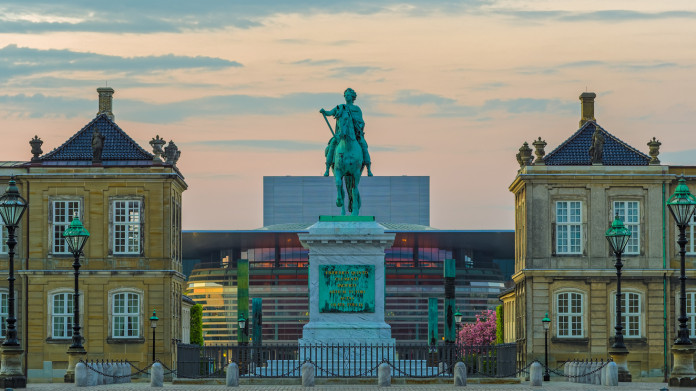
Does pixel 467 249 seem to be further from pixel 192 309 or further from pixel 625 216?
pixel 625 216

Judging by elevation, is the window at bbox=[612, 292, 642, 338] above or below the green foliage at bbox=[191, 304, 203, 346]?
above

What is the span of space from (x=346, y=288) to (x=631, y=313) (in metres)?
31.9

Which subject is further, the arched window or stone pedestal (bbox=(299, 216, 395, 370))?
the arched window

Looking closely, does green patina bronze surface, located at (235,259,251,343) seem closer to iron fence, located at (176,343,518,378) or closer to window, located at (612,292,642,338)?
window, located at (612,292,642,338)

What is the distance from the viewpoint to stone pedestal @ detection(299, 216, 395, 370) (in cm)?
4100

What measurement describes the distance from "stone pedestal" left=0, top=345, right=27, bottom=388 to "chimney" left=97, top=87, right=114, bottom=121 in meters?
32.3

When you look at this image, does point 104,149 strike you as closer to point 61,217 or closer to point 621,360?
point 61,217

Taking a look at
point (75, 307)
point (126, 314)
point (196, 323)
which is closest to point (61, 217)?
point (126, 314)

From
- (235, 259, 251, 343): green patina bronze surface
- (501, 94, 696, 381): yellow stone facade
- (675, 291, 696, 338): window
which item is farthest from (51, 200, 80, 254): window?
(675, 291, 696, 338): window

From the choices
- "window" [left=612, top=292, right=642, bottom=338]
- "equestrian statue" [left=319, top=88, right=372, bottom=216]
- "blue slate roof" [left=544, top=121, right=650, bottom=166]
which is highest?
"blue slate roof" [left=544, top=121, right=650, bottom=166]

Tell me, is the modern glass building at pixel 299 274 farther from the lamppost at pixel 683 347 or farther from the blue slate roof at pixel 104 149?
the lamppost at pixel 683 347

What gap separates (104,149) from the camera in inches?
2800

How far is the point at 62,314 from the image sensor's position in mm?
69375

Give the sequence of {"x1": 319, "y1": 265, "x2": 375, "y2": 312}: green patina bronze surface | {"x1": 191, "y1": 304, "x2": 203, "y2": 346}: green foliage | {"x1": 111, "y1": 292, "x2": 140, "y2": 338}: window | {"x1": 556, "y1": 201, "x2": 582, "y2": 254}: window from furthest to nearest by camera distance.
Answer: {"x1": 191, "y1": 304, "x2": 203, "y2": 346}: green foliage < {"x1": 556, "y1": 201, "x2": 582, "y2": 254}: window < {"x1": 111, "y1": 292, "x2": 140, "y2": 338}: window < {"x1": 319, "y1": 265, "x2": 375, "y2": 312}: green patina bronze surface
